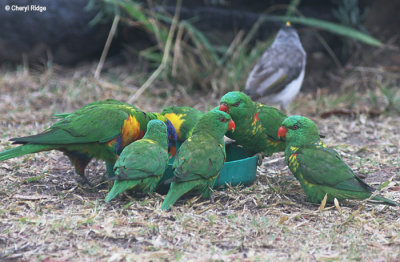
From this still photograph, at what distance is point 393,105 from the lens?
6184 millimetres

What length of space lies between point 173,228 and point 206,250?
32cm

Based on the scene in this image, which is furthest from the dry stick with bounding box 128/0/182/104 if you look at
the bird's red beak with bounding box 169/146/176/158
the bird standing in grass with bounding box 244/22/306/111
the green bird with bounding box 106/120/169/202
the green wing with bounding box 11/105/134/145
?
the green bird with bounding box 106/120/169/202

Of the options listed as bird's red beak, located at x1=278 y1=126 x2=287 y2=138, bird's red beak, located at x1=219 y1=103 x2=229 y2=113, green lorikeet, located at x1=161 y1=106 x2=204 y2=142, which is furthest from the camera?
green lorikeet, located at x1=161 y1=106 x2=204 y2=142

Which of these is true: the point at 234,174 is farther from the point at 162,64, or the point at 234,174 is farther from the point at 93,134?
the point at 162,64

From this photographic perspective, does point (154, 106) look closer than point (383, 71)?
Yes

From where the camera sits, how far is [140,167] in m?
3.28

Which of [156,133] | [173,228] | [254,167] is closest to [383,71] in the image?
[254,167]

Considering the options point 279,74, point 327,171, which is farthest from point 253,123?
point 279,74

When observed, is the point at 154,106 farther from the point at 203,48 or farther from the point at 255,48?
the point at 255,48

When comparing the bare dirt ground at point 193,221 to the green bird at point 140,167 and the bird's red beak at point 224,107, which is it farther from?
the bird's red beak at point 224,107

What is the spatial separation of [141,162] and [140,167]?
0.13 feet

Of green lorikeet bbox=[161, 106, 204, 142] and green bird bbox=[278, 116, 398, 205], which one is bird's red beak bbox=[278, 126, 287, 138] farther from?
green lorikeet bbox=[161, 106, 204, 142]

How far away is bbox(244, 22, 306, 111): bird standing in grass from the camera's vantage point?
6027 millimetres

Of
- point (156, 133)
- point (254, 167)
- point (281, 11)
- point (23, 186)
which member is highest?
point (281, 11)
